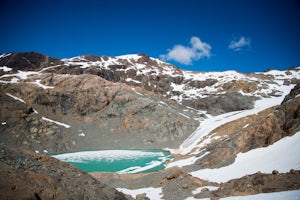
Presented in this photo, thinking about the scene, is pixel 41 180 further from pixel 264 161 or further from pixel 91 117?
pixel 91 117

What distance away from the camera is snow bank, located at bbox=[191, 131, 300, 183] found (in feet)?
79.9

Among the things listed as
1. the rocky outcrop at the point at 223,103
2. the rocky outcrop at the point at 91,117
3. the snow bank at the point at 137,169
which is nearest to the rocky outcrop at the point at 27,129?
the rocky outcrop at the point at 91,117

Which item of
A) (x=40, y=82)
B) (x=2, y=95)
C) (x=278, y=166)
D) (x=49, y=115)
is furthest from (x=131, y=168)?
(x=40, y=82)

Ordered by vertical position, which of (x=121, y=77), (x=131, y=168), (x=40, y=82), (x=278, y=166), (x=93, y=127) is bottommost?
(x=131, y=168)

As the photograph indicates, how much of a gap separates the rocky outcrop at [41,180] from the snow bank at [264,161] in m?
15.0

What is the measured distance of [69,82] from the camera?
411ft

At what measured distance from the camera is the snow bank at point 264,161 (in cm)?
2435

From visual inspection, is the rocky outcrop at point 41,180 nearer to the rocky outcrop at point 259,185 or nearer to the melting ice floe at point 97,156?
the rocky outcrop at point 259,185

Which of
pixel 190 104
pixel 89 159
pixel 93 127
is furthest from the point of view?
pixel 190 104

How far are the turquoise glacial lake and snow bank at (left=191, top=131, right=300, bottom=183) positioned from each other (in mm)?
31222

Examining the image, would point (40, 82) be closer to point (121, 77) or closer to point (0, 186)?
point (121, 77)

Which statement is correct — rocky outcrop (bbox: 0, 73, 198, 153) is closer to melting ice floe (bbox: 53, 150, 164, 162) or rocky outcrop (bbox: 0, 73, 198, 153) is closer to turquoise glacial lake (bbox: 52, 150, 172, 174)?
melting ice floe (bbox: 53, 150, 164, 162)

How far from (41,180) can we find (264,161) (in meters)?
23.8

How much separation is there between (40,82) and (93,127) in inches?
1519
